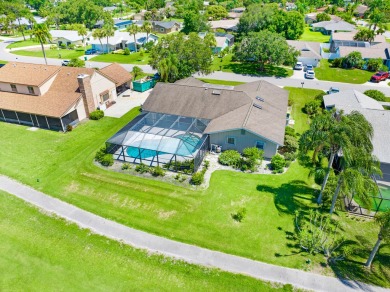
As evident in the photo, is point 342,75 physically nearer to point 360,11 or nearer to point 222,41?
point 222,41

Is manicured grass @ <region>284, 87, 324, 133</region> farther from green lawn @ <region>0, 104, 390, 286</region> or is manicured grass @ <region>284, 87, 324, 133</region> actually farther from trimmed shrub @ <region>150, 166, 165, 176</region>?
trimmed shrub @ <region>150, 166, 165, 176</region>

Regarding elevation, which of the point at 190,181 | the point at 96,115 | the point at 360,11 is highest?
the point at 360,11

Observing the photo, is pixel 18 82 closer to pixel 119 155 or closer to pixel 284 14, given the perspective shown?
pixel 119 155

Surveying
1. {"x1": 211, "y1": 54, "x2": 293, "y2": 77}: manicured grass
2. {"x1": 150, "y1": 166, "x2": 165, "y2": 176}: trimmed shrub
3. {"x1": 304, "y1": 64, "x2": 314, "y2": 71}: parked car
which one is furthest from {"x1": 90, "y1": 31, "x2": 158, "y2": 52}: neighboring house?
{"x1": 150, "y1": 166, "x2": 165, "y2": 176}: trimmed shrub

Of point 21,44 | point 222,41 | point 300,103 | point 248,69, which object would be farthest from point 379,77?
point 21,44

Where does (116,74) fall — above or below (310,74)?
above

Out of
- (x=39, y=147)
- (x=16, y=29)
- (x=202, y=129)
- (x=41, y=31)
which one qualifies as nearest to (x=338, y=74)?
(x=202, y=129)

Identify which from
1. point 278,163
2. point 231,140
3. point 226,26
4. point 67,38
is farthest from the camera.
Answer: point 226,26
